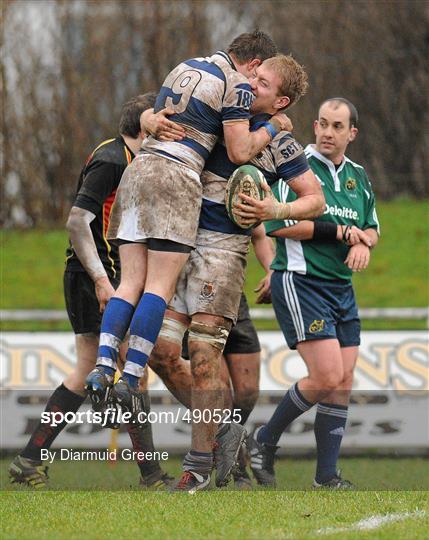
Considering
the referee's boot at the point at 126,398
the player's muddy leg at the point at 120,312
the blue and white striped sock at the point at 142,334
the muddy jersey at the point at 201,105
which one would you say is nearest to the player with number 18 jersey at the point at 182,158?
the muddy jersey at the point at 201,105

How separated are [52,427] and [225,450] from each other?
150cm

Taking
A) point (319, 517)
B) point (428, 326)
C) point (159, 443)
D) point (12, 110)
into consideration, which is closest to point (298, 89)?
point (319, 517)

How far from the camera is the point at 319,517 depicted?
16.6ft

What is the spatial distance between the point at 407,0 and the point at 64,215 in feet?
20.6

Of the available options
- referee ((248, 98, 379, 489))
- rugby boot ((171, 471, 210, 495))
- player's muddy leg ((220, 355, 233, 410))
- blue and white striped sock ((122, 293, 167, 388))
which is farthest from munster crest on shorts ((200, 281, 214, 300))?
player's muddy leg ((220, 355, 233, 410))

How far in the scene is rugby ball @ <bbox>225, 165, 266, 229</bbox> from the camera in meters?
5.86

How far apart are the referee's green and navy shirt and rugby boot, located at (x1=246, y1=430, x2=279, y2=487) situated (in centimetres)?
105

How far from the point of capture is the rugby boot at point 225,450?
5.99 metres

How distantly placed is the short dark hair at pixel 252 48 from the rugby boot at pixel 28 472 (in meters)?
2.63

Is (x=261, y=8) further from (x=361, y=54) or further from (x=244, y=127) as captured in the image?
(x=244, y=127)

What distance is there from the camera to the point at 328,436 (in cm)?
688

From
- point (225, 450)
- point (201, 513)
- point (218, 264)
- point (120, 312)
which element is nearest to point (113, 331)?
point (120, 312)

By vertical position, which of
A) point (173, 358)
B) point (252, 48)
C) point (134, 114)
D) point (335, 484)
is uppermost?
point (252, 48)

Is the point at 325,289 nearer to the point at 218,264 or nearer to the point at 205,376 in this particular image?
the point at 218,264
